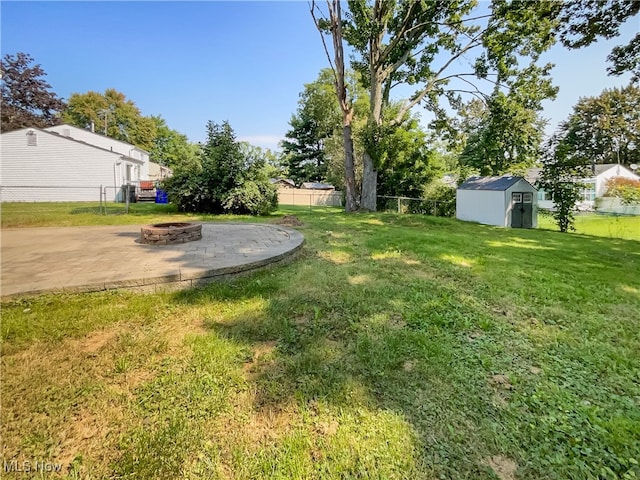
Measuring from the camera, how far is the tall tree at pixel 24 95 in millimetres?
23094

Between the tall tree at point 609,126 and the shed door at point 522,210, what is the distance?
79.9ft

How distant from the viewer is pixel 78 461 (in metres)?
1.29

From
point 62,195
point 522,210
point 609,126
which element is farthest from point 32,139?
point 609,126

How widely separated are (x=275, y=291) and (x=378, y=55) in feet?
40.5

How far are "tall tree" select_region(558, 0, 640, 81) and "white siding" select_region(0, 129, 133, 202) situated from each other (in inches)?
746

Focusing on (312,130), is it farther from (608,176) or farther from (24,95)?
(608,176)

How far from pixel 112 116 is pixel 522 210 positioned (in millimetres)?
44735

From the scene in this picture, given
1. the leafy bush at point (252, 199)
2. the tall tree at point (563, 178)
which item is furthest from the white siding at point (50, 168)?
the tall tree at point (563, 178)

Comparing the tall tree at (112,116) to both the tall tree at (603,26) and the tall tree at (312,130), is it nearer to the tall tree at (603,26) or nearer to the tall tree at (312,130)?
the tall tree at (312,130)

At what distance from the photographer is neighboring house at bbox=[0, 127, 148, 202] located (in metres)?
15.2

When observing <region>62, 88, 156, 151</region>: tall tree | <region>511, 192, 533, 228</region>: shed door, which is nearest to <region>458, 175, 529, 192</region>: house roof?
<region>511, 192, 533, 228</region>: shed door

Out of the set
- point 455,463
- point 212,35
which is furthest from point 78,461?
point 212,35

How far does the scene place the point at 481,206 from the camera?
1395cm

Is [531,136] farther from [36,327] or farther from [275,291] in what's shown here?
[36,327]
